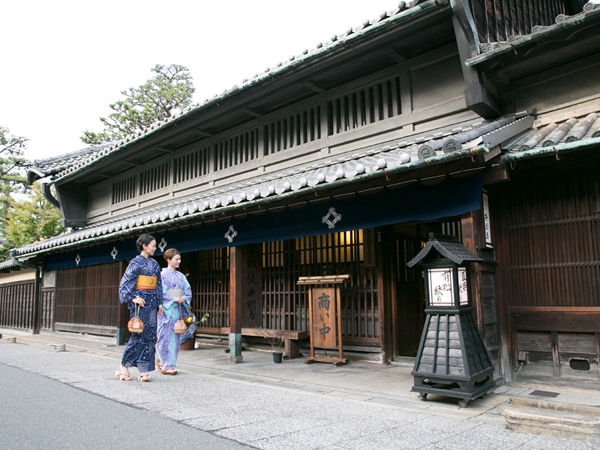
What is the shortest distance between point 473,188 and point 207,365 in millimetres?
5878

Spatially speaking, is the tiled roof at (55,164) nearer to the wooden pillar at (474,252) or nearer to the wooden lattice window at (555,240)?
Answer: the wooden pillar at (474,252)

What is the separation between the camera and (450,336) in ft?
17.8

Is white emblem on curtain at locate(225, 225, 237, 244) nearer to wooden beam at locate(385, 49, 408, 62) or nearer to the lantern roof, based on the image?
wooden beam at locate(385, 49, 408, 62)

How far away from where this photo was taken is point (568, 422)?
4.00 metres

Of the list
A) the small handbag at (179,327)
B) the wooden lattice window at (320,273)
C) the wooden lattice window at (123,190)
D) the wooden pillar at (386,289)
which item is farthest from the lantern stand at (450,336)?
the wooden lattice window at (123,190)

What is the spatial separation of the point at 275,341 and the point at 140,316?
3772 mm

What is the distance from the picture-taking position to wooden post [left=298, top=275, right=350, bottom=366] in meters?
8.34

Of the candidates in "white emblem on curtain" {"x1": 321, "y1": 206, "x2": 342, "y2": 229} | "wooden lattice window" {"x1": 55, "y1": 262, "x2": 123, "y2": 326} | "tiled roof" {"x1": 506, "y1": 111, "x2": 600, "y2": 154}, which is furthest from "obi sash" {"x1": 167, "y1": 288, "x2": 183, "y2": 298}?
"wooden lattice window" {"x1": 55, "y1": 262, "x2": 123, "y2": 326}

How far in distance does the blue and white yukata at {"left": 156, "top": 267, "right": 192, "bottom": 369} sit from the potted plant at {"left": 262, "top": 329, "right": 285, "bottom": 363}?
194cm

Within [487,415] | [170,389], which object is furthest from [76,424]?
[487,415]

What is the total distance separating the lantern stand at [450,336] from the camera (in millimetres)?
5191

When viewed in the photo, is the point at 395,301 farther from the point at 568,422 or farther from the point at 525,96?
the point at 568,422

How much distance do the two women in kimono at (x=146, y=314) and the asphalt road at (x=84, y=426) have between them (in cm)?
94

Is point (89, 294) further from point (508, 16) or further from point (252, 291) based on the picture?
point (508, 16)
